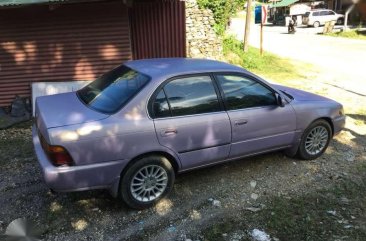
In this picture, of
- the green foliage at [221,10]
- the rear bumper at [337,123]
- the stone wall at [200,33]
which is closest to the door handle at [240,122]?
the rear bumper at [337,123]

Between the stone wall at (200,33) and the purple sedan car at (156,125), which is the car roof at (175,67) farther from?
the stone wall at (200,33)

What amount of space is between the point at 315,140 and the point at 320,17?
120 feet

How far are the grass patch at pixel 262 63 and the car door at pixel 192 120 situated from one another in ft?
28.8

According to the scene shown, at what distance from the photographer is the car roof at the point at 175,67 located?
4.59 metres

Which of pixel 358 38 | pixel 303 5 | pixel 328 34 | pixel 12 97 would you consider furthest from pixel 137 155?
pixel 303 5

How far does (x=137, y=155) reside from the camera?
4211 millimetres

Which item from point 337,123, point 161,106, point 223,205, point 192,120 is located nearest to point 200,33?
point 337,123

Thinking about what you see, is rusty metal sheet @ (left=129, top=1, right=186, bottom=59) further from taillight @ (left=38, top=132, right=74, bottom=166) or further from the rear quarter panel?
taillight @ (left=38, top=132, right=74, bottom=166)

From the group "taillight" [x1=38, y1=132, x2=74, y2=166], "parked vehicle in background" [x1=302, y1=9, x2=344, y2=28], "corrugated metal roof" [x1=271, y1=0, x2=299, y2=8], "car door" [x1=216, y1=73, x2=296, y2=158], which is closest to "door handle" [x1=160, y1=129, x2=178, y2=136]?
"car door" [x1=216, y1=73, x2=296, y2=158]

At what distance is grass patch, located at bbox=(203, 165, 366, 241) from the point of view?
13.6 feet

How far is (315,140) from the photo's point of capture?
229 inches

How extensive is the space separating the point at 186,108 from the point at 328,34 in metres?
29.8

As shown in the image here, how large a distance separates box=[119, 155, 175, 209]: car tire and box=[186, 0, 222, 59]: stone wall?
975 centimetres

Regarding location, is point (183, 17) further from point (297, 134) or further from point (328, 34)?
point (328, 34)
